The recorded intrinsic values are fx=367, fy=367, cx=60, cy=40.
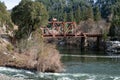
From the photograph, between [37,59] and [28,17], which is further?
[28,17]

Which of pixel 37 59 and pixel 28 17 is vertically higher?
pixel 28 17

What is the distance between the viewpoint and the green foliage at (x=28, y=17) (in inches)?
2430

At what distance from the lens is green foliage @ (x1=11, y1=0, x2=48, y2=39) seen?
2430 inches

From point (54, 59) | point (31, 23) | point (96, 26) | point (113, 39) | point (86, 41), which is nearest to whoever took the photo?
point (54, 59)

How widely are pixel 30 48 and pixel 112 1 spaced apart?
466 ft

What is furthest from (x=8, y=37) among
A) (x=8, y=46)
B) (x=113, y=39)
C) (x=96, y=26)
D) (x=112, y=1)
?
(x=112, y=1)

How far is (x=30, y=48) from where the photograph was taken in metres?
47.9

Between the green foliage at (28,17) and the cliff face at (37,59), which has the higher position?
the green foliage at (28,17)

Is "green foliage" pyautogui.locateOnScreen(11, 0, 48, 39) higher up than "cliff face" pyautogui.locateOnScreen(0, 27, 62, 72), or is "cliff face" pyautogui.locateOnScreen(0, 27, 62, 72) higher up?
"green foliage" pyautogui.locateOnScreen(11, 0, 48, 39)

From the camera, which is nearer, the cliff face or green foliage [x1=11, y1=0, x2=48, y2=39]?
the cliff face

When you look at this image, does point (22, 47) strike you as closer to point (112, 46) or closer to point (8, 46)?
point (8, 46)

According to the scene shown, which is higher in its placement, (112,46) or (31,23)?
(31,23)

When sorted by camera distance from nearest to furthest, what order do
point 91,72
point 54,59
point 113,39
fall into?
point 54,59, point 91,72, point 113,39

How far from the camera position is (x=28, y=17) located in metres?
61.6
